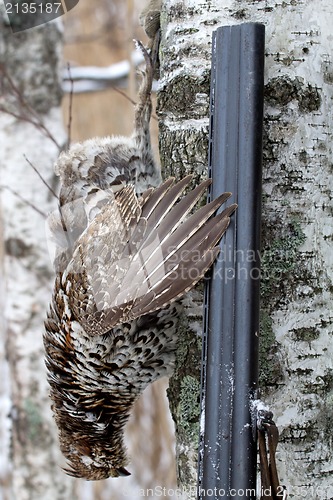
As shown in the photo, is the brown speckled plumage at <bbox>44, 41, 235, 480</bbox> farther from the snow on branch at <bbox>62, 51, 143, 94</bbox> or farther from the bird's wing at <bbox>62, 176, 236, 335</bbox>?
the snow on branch at <bbox>62, 51, 143, 94</bbox>

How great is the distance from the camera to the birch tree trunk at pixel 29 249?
433cm

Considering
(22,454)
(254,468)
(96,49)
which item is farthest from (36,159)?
(96,49)

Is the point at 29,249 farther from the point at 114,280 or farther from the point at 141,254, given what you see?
the point at 141,254

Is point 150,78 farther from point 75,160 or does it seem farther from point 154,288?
point 154,288

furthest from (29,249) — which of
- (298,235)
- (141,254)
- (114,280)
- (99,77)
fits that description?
(298,235)

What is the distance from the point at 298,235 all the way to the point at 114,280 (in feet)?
1.83

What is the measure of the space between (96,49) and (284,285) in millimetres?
6485

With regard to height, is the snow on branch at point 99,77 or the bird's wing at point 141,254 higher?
the snow on branch at point 99,77

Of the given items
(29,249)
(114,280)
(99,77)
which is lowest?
(114,280)

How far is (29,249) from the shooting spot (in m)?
4.44

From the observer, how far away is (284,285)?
1739 mm

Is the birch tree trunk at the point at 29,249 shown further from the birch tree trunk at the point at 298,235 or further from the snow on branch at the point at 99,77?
the birch tree trunk at the point at 298,235

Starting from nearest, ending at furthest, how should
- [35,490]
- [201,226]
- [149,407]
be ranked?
[201,226] < [35,490] < [149,407]

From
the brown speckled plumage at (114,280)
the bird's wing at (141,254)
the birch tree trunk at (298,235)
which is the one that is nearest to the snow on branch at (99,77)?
the brown speckled plumage at (114,280)
